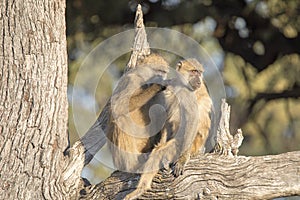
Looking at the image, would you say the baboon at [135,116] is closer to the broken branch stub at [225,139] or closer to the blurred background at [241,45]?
the broken branch stub at [225,139]

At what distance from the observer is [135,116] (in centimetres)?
251

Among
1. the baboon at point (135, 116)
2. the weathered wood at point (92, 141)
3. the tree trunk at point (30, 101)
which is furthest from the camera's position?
the baboon at point (135, 116)

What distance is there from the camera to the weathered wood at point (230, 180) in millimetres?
2264

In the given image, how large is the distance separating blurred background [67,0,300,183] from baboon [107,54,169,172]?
1268 mm

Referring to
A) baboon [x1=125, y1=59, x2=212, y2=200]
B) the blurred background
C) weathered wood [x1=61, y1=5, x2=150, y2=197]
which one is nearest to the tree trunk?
weathered wood [x1=61, y1=5, x2=150, y2=197]

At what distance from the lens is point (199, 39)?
3.98 m

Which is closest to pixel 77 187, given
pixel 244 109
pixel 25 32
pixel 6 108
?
pixel 6 108

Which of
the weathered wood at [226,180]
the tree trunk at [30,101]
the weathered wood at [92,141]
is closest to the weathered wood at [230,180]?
the weathered wood at [226,180]

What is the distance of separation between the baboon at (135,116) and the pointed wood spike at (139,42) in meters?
0.02

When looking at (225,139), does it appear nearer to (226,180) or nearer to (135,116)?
(226,180)

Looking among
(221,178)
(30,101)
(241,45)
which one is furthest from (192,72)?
(241,45)

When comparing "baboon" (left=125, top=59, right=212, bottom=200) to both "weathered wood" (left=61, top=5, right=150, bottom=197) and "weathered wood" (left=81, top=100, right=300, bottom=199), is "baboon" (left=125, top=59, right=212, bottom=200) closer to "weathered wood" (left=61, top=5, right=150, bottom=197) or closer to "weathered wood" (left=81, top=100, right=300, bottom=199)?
"weathered wood" (left=81, top=100, right=300, bottom=199)

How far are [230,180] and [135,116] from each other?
0.44 meters

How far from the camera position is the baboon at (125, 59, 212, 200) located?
235 centimetres
